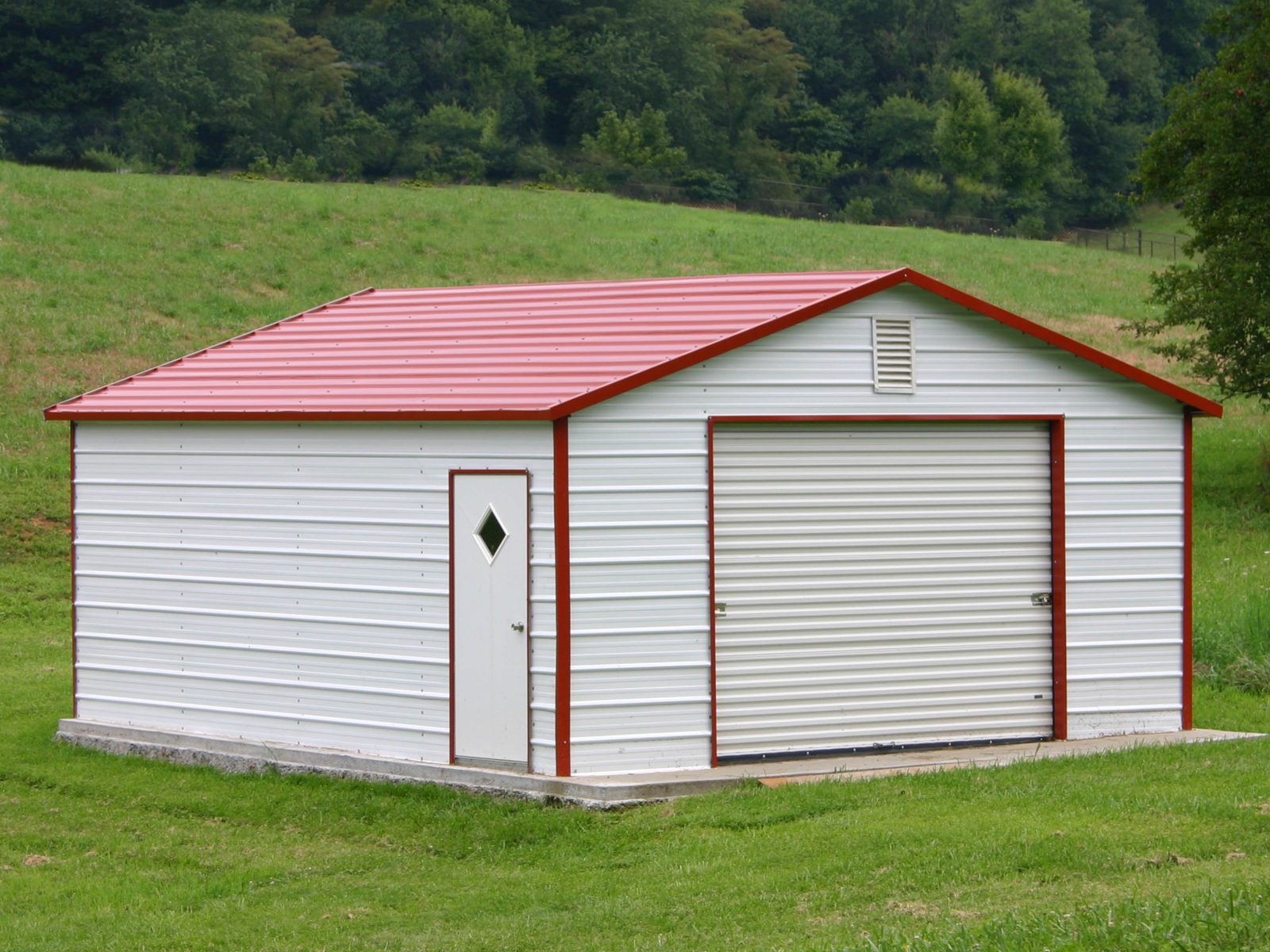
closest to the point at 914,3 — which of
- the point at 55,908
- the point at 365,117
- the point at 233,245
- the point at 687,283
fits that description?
the point at 365,117

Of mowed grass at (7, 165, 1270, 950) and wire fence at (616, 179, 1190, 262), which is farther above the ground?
wire fence at (616, 179, 1190, 262)

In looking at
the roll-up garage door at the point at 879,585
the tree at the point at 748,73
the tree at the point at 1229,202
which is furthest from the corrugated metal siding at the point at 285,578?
the tree at the point at 748,73

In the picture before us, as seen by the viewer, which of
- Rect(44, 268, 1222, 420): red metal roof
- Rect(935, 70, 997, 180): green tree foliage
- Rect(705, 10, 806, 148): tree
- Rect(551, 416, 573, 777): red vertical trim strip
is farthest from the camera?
Rect(705, 10, 806, 148): tree

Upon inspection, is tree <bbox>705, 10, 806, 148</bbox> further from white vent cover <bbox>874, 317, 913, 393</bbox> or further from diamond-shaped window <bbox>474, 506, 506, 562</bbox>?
diamond-shaped window <bbox>474, 506, 506, 562</bbox>

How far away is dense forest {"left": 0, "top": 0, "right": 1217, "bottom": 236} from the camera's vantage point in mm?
73625

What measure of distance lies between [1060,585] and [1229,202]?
17.2 metres

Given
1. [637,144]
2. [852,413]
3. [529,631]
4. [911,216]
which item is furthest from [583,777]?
[637,144]

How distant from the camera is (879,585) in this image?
12.9 metres

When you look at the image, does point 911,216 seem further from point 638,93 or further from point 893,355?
point 893,355

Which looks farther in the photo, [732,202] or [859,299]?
[732,202]

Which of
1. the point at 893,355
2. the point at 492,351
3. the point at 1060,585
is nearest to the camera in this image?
the point at 893,355

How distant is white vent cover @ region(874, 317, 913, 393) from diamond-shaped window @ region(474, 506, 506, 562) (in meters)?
3.03

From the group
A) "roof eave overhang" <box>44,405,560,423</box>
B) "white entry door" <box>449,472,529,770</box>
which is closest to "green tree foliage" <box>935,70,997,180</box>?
"roof eave overhang" <box>44,405,560,423</box>

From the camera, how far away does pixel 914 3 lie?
97625 millimetres
